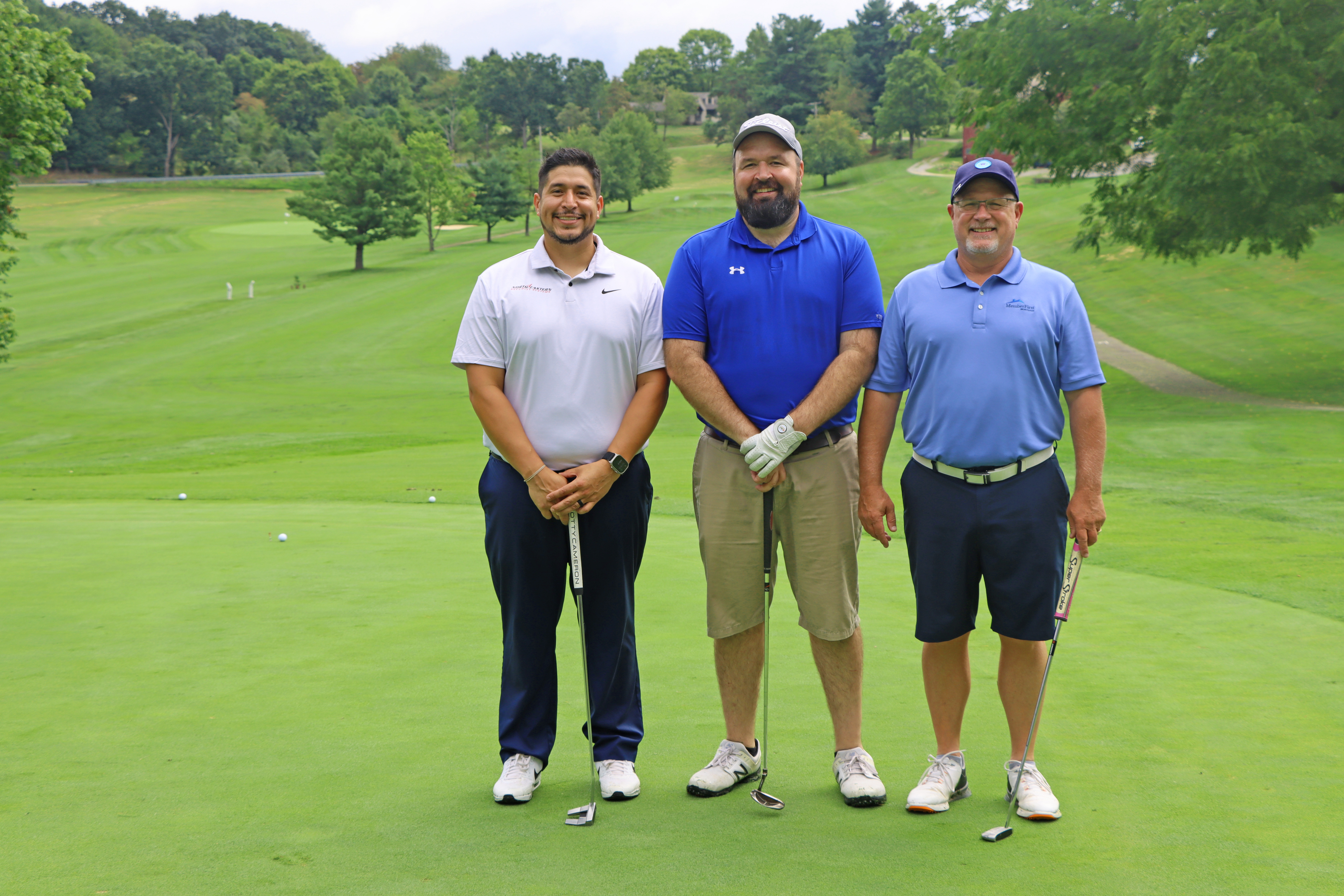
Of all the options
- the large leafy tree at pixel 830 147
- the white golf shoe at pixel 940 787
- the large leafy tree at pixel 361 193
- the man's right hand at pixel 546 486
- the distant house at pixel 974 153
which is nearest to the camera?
the white golf shoe at pixel 940 787

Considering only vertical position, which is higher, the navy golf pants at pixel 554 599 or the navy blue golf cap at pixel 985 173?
the navy blue golf cap at pixel 985 173

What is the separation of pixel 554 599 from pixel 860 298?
1435 millimetres

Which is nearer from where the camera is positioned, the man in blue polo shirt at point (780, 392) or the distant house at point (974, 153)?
the man in blue polo shirt at point (780, 392)

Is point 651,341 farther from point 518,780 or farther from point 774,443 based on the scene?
point 518,780

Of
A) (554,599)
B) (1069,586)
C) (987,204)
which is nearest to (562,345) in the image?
(554,599)

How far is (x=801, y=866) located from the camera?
2791 millimetres

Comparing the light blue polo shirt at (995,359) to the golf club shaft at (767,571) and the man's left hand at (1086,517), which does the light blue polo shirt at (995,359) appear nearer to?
the man's left hand at (1086,517)

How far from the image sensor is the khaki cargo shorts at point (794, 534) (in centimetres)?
357

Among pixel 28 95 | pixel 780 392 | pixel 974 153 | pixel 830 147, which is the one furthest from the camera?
pixel 830 147

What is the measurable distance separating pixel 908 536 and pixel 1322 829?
1.37 m

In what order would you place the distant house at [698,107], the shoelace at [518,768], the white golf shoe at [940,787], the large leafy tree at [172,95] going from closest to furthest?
the white golf shoe at [940,787] < the shoelace at [518,768] < the large leafy tree at [172,95] < the distant house at [698,107]

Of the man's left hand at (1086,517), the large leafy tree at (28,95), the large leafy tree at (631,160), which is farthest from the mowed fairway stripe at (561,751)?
the large leafy tree at (631,160)

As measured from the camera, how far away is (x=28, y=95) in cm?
1520

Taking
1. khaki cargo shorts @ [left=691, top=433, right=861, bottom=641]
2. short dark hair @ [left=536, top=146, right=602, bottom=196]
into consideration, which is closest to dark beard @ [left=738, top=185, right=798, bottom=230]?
short dark hair @ [left=536, top=146, right=602, bottom=196]
